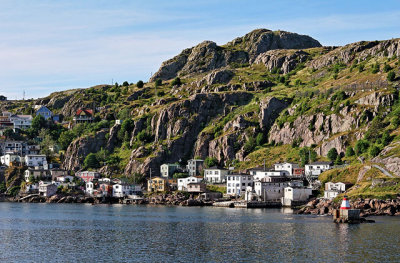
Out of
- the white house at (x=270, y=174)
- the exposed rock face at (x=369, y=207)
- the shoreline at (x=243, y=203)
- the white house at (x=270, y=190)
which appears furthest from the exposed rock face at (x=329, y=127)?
the exposed rock face at (x=369, y=207)

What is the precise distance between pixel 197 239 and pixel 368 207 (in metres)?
52.0

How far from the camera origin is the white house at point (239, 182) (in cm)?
17012

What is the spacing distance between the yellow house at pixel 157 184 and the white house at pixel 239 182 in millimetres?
24736

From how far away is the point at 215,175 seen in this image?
614 ft

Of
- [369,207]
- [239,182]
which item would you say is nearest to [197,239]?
[369,207]

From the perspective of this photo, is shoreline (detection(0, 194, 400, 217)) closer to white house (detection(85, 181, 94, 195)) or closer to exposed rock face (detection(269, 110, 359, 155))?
white house (detection(85, 181, 94, 195))

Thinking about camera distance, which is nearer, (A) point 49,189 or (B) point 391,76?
(B) point 391,76

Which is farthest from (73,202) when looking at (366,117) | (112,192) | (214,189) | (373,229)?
(373,229)

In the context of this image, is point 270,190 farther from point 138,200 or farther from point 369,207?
point 138,200

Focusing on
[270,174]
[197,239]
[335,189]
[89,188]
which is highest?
[270,174]

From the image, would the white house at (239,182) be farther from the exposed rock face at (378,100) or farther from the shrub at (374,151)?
the exposed rock face at (378,100)

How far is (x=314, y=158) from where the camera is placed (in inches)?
6969

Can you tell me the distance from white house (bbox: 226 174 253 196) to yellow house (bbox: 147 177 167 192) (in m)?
24.7

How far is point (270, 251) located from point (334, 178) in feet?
267
